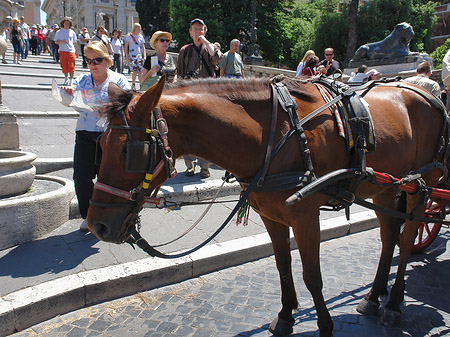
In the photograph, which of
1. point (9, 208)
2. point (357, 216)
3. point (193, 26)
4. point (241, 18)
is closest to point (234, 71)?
point (193, 26)

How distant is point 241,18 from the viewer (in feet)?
101

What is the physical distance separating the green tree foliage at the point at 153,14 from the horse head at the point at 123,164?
41.3 metres

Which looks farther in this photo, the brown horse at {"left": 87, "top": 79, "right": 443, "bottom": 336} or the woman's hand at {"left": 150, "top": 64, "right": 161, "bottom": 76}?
the woman's hand at {"left": 150, "top": 64, "right": 161, "bottom": 76}

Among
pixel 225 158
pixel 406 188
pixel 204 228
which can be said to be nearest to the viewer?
pixel 225 158

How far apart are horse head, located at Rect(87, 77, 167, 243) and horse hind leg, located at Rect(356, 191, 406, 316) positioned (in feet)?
8.12

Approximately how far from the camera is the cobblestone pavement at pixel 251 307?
127 inches

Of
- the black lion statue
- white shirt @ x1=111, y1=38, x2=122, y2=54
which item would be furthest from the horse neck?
the black lion statue

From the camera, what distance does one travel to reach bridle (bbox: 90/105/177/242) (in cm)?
212

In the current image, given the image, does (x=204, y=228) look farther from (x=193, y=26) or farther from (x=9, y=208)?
(x=193, y=26)

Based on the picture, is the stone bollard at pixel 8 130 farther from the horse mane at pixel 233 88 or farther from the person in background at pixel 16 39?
the person in background at pixel 16 39

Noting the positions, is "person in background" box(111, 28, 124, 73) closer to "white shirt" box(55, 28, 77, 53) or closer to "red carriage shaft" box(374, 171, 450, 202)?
"white shirt" box(55, 28, 77, 53)

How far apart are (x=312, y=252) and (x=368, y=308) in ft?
4.17

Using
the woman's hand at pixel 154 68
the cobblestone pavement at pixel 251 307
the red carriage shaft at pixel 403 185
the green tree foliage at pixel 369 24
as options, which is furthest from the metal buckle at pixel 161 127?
the green tree foliage at pixel 369 24

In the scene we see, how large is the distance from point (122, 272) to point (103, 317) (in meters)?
0.50
